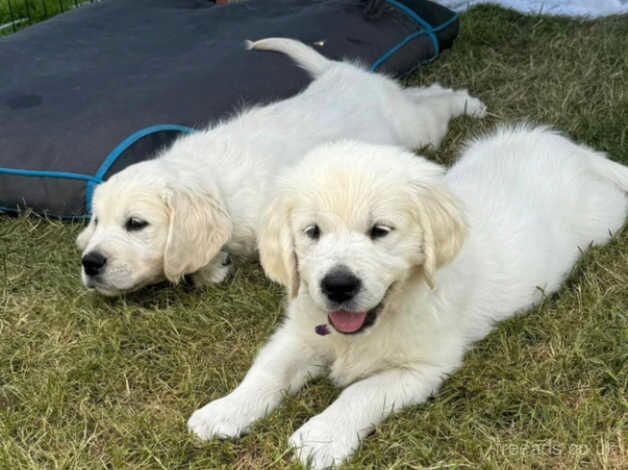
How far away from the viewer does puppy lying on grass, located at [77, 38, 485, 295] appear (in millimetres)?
3838

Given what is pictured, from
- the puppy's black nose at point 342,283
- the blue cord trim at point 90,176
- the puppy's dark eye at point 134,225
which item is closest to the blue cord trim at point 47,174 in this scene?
the blue cord trim at point 90,176

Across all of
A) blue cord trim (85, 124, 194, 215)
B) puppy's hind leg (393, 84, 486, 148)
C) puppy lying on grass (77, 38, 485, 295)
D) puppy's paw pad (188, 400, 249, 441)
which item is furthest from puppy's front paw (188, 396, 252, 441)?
puppy's hind leg (393, 84, 486, 148)

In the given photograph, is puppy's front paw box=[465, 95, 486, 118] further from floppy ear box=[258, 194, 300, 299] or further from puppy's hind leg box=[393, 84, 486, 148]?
floppy ear box=[258, 194, 300, 299]

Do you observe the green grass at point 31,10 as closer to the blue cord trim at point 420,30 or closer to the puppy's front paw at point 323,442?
the blue cord trim at point 420,30

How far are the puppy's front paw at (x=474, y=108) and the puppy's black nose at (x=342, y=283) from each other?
3197mm

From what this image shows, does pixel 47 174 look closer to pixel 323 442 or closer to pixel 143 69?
pixel 143 69

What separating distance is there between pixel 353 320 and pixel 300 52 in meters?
3.00

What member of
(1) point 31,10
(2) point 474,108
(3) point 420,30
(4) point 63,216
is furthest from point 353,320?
(1) point 31,10

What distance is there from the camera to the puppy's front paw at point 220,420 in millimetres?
2938

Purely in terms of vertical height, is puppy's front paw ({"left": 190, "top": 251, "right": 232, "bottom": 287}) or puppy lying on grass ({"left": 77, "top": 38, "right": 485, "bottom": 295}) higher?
puppy lying on grass ({"left": 77, "top": 38, "right": 485, "bottom": 295})

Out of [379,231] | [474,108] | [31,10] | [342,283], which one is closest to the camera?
[342,283]

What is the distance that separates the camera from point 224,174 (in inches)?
169

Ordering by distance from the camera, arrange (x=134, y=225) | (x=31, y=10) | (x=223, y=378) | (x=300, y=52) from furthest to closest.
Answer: (x=31, y=10), (x=300, y=52), (x=134, y=225), (x=223, y=378)

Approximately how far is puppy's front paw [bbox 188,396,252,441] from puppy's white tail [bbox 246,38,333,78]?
9.90 ft
